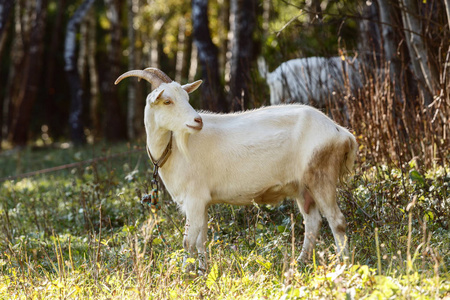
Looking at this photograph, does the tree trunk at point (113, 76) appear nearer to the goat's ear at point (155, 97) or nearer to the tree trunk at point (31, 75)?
the tree trunk at point (31, 75)

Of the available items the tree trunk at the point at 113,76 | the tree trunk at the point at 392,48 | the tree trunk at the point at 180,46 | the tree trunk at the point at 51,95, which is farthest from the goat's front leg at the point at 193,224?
the tree trunk at the point at 51,95

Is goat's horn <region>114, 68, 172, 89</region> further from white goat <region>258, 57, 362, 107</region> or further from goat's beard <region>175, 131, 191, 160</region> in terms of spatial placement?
white goat <region>258, 57, 362, 107</region>

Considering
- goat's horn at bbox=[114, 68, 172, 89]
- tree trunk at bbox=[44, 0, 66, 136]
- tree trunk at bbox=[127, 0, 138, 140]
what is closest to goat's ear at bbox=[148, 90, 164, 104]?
goat's horn at bbox=[114, 68, 172, 89]

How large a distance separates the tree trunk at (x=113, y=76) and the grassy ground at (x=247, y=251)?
8681 mm

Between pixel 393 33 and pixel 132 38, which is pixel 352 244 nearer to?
pixel 393 33

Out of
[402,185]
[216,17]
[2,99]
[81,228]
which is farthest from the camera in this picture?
[2,99]

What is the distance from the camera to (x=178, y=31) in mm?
20938

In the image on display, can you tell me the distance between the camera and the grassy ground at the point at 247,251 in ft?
11.0

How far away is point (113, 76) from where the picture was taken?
605 inches

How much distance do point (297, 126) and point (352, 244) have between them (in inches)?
38.9

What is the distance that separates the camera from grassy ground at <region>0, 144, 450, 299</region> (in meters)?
3.36

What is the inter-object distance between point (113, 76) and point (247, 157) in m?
11.6

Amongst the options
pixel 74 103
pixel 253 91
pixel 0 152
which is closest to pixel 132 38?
pixel 74 103

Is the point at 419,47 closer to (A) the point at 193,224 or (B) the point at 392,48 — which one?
(B) the point at 392,48
